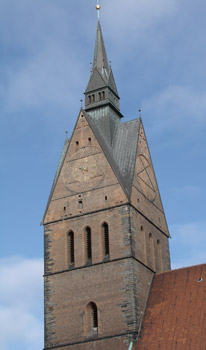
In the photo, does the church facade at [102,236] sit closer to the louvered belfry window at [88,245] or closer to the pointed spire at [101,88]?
the louvered belfry window at [88,245]

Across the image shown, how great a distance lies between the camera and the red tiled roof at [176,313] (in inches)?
1241

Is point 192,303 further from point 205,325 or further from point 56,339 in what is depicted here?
point 56,339

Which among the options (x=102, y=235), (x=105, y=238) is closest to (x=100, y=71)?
(x=102, y=235)

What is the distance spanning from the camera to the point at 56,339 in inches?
1380

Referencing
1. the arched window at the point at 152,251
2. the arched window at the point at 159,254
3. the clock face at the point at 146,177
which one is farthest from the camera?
the clock face at the point at 146,177

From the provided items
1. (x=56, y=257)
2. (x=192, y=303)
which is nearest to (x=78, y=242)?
(x=56, y=257)

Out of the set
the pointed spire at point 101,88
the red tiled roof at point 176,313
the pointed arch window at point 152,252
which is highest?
the pointed spire at point 101,88

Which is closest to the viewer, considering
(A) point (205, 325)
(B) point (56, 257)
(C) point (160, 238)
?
(A) point (205, 325)

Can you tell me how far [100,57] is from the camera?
1786 inches

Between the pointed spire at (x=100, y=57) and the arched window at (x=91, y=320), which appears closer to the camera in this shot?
the arched window at (x=91, y=320)

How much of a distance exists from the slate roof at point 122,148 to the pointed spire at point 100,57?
4623 millimetres

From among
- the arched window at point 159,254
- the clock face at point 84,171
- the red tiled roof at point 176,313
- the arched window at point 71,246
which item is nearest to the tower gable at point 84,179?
the clock face at point 84,171

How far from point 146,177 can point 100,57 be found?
1035 cm

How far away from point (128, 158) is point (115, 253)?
6.75m
